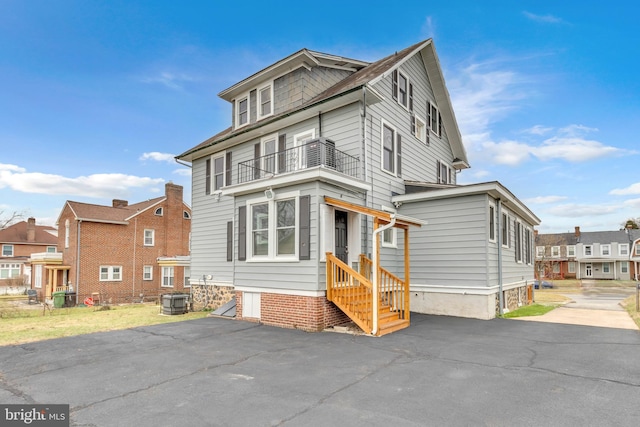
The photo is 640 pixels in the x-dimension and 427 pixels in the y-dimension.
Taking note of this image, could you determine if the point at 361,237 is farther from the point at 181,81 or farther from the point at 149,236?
the point at 149,236

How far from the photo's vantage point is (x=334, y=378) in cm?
561

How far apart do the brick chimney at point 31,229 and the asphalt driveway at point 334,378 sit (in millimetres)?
46466

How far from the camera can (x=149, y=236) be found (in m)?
30.6

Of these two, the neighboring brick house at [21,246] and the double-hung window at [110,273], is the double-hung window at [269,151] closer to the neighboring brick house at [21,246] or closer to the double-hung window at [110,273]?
the double-hung window at [110,273]

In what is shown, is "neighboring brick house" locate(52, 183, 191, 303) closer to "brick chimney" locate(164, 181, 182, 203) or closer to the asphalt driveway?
"brick chimney" locate(164, 181, 182, 203)

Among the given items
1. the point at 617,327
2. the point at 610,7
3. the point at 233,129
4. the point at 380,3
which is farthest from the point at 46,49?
the point at 617,327

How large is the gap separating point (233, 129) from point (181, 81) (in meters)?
6.34

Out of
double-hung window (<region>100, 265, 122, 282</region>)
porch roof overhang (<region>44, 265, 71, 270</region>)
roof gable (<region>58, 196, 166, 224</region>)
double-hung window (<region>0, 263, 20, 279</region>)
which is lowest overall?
double-hung window (<region>0, 263, 20, 279</region>)

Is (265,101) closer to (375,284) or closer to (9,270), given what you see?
(375,284)

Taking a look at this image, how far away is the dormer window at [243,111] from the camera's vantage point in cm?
1527

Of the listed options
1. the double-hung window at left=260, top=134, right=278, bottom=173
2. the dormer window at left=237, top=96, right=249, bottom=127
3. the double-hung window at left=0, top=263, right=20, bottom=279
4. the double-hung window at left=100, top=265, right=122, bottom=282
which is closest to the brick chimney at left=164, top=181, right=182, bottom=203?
the double-hung window at left=100, top=265, right=122, bottom=282

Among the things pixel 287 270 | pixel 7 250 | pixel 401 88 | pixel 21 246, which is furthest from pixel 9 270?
pixel 401 88

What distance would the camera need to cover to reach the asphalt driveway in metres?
4.24

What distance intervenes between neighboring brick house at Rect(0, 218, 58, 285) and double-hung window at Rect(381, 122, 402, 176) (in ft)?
140
